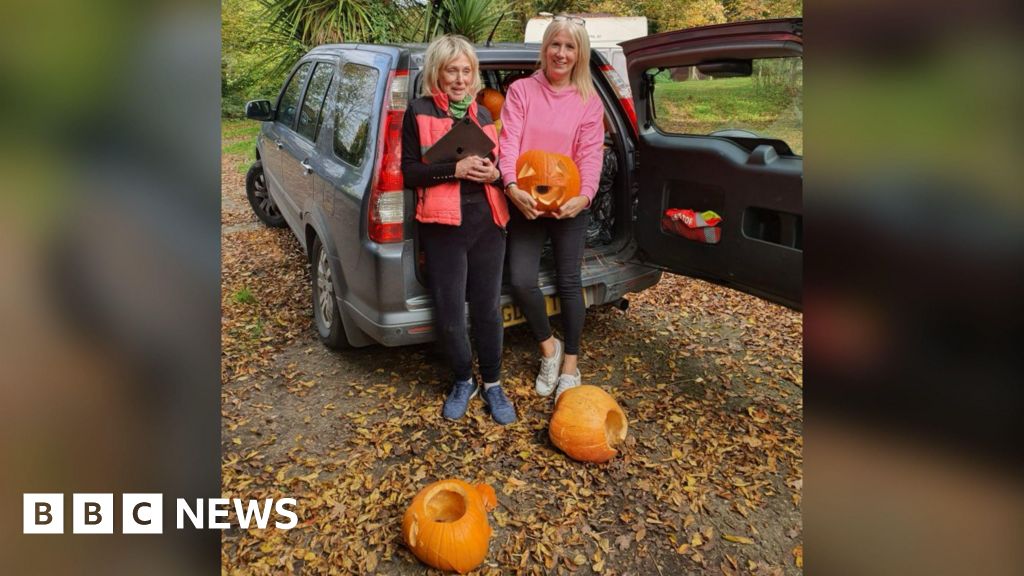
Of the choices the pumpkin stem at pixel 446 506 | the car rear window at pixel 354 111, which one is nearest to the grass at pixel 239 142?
the car rear window at pixel 354 111

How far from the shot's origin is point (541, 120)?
3.31 meters

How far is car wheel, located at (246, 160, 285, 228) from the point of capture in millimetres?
7660

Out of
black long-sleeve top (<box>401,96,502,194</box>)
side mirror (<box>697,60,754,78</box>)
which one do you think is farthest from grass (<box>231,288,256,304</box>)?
side mirror (<box>697,60,754,78</box>)

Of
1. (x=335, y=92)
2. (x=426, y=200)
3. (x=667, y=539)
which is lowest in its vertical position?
(x=667, y=539)

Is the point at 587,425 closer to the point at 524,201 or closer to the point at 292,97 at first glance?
the point at 524,201

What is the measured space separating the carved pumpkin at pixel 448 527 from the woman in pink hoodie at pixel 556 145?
117 cm

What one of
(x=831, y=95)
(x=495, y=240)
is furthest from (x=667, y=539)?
(x=831, y=95)

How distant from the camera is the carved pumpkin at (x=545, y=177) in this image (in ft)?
10.7

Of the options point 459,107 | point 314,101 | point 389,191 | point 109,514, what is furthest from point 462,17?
point 109,514

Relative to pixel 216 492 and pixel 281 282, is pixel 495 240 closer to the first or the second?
pixel 216 492

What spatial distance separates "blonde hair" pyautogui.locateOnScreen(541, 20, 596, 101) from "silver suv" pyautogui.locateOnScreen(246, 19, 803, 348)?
0.38m

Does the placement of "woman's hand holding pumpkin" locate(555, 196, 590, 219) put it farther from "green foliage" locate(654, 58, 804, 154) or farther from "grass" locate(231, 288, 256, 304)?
"grass" locate(231, 288, 256, 304)

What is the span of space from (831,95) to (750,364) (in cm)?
406

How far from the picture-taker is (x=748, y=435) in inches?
137
